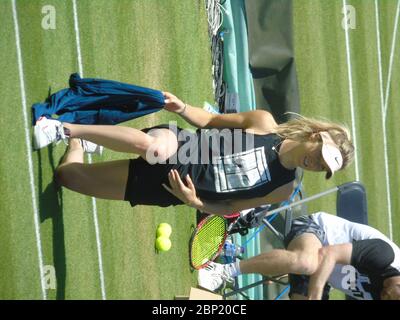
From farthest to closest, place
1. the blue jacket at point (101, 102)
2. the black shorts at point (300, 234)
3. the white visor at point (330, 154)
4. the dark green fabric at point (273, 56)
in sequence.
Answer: the dark green fabric at point (273, 56), the black shorts at point (300, 234), the blue jacket at point (101, 102), the white visor at point (330, 154)

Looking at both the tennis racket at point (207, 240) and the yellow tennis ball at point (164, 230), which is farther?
the tennis racket at point (207, 240)

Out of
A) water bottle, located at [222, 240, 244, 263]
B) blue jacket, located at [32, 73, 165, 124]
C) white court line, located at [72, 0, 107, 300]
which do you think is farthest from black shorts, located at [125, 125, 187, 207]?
water bottle, located at [222, 240, 244, 263]

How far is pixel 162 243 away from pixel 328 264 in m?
1.88

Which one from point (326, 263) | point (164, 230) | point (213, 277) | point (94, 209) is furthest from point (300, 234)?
point (94, 209)

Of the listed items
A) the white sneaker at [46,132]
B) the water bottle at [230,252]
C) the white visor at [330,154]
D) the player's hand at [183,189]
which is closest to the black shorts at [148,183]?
the player's hand at [183,189]

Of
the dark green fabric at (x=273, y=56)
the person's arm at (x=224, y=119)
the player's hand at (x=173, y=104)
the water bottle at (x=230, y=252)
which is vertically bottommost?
the water bottle at (x=230, y=252)

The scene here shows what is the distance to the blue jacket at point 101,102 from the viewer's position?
548cm

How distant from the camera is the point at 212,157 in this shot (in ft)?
17.1

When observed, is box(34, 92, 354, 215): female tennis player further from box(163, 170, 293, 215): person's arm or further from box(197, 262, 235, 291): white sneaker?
box(197, 262, 235, 291): white sneaker

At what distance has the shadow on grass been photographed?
5.95m

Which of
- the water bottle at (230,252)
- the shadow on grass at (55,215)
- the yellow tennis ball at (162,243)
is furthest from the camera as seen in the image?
the water bottle at (230,252)

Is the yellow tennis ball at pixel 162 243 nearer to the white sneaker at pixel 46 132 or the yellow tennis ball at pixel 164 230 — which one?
the yellow tennis ball at pixel 164 230

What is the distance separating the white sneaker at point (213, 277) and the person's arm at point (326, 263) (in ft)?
3.25
